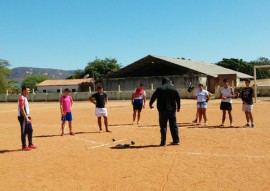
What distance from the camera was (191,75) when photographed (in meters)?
41.4

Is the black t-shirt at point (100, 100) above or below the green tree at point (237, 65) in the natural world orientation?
below

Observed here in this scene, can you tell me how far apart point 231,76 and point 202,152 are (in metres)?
39.4

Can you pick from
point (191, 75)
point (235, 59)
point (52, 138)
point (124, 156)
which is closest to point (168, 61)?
point (191, 75)

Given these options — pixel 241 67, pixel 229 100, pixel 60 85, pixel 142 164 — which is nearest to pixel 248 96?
pixel 229 100

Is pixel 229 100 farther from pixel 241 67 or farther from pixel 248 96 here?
pixel 241 67

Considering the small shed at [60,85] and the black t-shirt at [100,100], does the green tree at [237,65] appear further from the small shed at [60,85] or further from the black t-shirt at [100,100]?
the black t-shirt at [100,100]

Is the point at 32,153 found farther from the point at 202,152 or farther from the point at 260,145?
the point at 260,145

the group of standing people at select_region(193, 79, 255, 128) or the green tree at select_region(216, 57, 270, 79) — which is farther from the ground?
the green tree at select_region(216, 57, 270, 79)

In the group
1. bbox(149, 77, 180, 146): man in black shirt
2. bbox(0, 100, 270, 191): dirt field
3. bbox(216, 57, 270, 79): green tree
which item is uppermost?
bbox(216, 57, 270, 79): green tree

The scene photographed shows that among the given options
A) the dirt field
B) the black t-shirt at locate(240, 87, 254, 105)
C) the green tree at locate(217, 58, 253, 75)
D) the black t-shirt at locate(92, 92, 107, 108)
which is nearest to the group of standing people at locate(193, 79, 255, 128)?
the black t-shirt at locate(240, 87, 254, 105)

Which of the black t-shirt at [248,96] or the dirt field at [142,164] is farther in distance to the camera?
the black t-shirt at [248,96]

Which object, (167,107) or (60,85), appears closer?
(167,107)

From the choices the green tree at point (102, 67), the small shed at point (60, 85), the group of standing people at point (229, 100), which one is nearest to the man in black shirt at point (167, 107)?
the group of standing people at point (229, 100)

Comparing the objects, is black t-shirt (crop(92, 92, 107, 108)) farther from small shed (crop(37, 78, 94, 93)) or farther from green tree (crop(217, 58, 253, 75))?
green tree (crop(217, 58, 253, 75))
